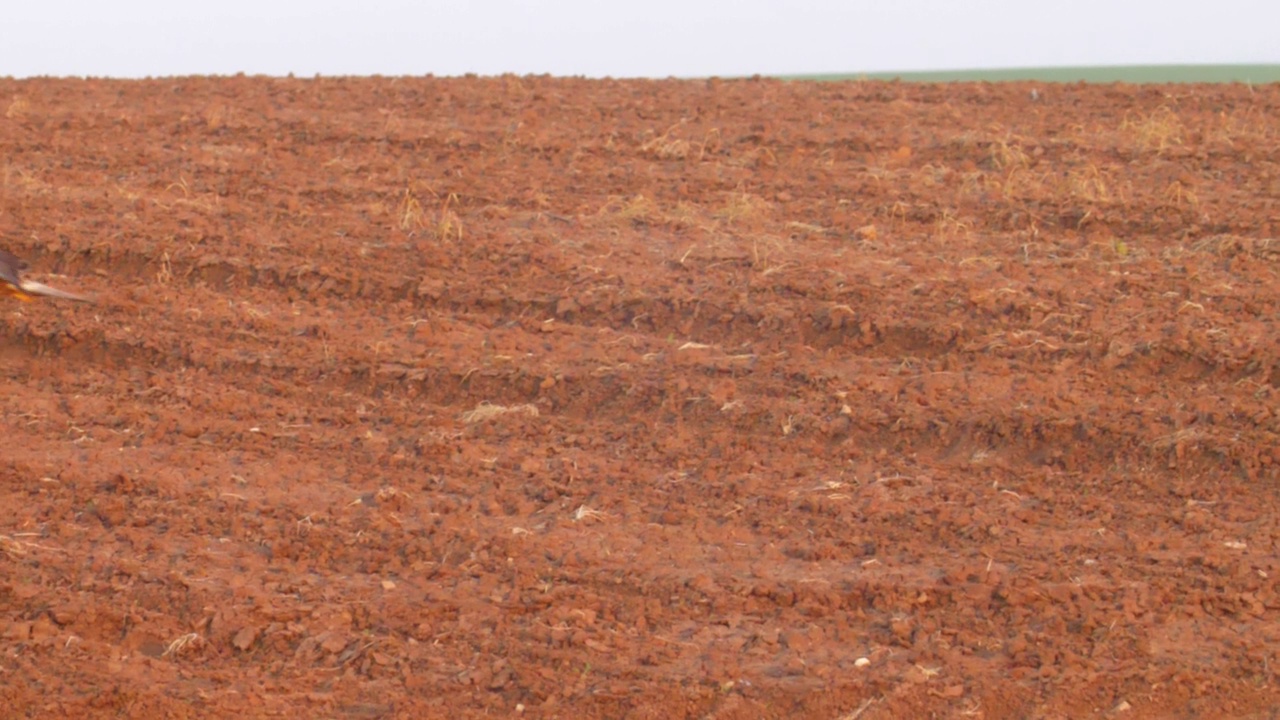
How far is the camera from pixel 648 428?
16.7 feet

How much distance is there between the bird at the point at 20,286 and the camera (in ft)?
19.1

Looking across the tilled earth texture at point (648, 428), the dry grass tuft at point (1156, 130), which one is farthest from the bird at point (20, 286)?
the dry grass tuft at point (1156, 130)

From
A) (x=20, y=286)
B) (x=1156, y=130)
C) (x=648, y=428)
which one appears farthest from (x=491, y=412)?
(x=1156, y=130)

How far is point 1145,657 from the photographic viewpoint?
3.54 metres

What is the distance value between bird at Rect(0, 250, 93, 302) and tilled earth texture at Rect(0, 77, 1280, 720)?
8 centimetres

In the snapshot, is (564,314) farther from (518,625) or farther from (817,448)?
(518,625)

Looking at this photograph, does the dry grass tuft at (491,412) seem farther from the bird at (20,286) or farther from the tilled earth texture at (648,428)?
Result: the bird at (20,286)

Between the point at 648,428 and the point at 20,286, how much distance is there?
286cm

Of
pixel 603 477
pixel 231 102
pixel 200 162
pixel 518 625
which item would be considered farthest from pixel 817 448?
pixel 231 102

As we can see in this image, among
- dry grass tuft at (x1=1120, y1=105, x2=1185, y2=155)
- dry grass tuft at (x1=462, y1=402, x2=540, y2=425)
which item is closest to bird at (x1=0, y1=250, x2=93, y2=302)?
dry grass tuft at (x1=462, y1=402, x2=540, y2=425)

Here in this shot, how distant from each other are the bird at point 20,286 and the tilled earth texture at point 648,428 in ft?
0.26

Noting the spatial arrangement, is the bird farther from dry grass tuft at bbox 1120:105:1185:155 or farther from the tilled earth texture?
dry grass tuft at bbox 1120:105:1185:155

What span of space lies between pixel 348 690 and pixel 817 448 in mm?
2004

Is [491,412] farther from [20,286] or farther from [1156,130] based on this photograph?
[1156,130]
